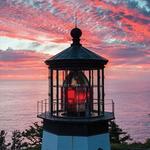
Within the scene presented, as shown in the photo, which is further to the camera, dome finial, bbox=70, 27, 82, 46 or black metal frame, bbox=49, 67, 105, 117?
dome finial, bbox=70, 27, 82, 46

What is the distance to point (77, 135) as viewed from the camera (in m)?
8.44

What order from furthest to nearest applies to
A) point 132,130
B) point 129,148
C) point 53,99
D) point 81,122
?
point 132,130 → point 129,148 → point 53,99 → point 81,122

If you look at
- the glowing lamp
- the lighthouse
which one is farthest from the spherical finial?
the glowing lamp

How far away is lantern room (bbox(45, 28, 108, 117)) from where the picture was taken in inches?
339

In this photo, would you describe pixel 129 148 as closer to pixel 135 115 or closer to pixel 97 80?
pixel 97 80

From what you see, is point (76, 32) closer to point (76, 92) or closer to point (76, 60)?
point (76, 60)

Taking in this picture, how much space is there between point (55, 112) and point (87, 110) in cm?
86

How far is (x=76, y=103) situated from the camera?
8.75 meters

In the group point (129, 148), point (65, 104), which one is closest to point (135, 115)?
point (129, 148)

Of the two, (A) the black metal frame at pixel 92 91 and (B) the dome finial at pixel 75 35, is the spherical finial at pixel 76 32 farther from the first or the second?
(A) the black metal frame at pixel 92 91

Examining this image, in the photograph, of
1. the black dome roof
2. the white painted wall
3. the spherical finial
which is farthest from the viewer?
the spherical finial

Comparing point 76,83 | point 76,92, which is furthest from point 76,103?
point 76,83

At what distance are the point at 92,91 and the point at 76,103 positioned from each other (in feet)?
1.63

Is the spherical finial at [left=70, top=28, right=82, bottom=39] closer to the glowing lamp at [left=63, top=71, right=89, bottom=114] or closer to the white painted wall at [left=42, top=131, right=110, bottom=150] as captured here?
the glowing lamp at [left=63, top=71, right=89, bottom=114]
